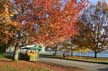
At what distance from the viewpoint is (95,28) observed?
171 ft

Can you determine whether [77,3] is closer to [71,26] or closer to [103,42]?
[71,26]

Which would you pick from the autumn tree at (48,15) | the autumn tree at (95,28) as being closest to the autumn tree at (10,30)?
the autumn tree at (48,15)

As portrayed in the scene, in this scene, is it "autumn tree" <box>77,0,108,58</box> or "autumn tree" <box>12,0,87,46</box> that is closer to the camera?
"autumn tree" <box>12,0,87,46</box>

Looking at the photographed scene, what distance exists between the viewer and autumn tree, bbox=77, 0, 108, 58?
5181 cm

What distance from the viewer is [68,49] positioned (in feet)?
203

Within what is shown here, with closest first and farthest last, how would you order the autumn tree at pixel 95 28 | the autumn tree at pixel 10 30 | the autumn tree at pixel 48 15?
1. the autumn tree at pixel 10 30
2. the autumn tree at pixel 48 15
3. the autumn tree at pixel 95 28

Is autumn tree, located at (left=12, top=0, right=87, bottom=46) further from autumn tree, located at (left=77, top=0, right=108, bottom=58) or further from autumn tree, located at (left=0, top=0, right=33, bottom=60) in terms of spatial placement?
autumn tree, located at (left=77, top=0, right=108, bottom=58)

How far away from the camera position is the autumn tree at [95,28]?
51.8 meters

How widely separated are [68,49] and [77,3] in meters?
37.7

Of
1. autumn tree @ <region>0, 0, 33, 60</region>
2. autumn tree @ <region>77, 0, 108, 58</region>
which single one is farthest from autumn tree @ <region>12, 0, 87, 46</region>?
autumn tree @ <region>77, 0, 108, 58</region>

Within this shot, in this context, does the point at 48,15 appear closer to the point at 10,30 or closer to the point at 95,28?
the point at 10,30

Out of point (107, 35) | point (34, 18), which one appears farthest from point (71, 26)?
point (107, 35)

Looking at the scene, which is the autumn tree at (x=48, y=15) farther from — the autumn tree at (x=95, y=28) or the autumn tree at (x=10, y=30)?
the autumn tree at (x=95, y=28)

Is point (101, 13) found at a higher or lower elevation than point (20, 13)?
higher
